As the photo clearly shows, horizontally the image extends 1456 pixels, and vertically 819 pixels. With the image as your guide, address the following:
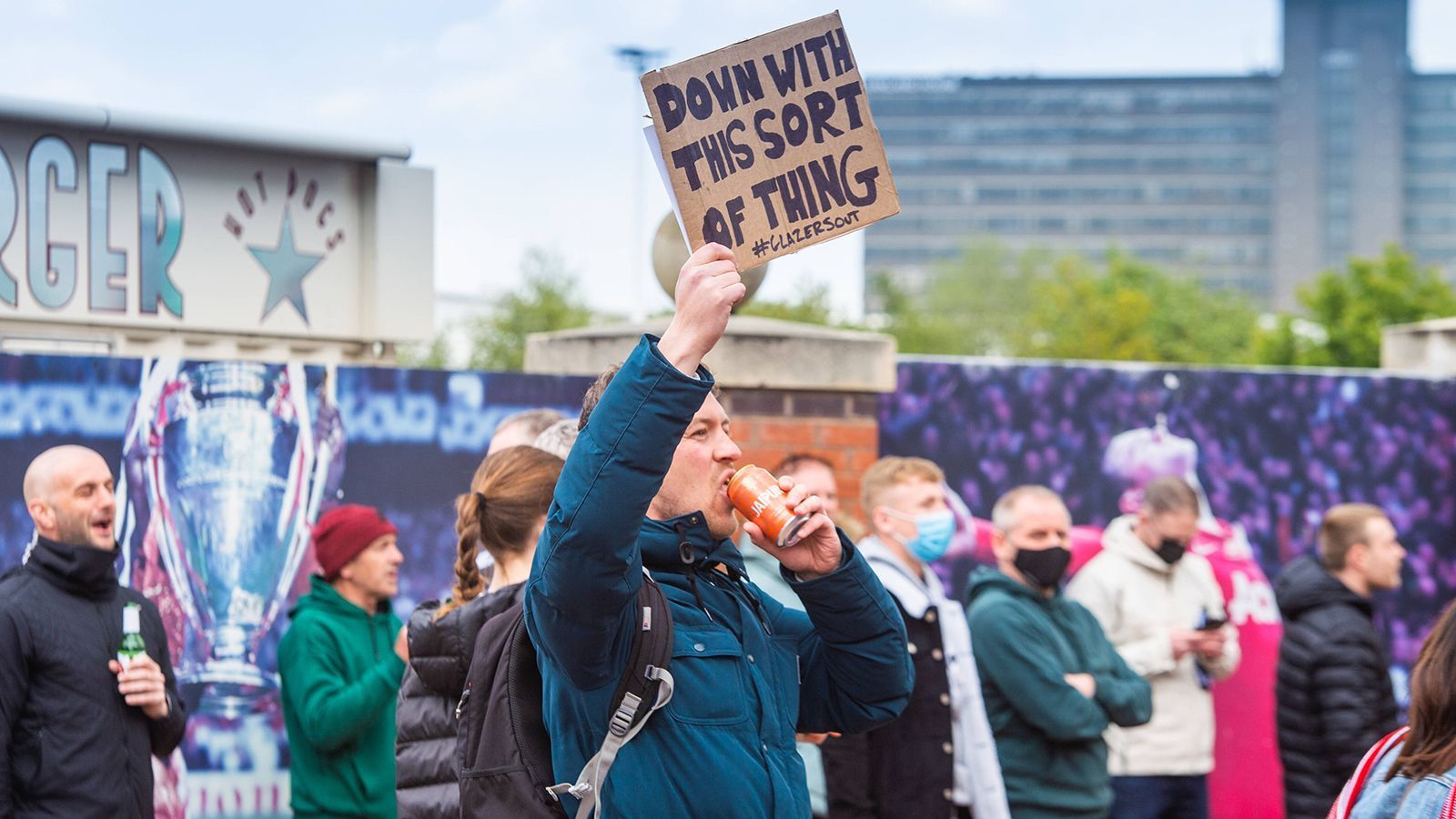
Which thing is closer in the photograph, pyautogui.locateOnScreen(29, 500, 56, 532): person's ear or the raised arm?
the raised arm

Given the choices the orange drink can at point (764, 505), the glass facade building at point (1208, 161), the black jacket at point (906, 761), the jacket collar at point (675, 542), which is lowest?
the black jacket at point (906, 761)

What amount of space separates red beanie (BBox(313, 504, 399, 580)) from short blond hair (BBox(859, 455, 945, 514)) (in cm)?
174

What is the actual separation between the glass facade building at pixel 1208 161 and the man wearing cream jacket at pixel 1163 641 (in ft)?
427

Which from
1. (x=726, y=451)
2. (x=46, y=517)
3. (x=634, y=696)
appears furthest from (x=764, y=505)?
(x=46, y=517)

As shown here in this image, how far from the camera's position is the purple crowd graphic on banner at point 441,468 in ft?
18.9

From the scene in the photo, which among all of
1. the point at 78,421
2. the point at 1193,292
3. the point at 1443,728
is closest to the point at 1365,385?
the point at 1443,728

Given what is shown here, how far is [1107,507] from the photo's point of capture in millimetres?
7832

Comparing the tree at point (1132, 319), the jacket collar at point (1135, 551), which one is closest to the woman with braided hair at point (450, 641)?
the jacket collar at point (1135, 551)

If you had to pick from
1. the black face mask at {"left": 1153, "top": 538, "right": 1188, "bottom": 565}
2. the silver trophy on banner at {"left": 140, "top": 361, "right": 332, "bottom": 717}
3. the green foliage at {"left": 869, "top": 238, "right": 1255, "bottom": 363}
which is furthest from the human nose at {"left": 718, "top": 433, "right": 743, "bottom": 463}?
the green foliage at {"left": 869, "top": 238, "right": 1255, "bottom": 363}

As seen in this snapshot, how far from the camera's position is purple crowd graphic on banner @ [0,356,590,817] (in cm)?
571

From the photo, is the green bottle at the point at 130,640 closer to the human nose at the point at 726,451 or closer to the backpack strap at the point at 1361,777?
the human nose at the point at 726,451

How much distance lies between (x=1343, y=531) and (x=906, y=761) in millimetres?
2569

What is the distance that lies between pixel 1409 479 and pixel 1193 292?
65617 mm

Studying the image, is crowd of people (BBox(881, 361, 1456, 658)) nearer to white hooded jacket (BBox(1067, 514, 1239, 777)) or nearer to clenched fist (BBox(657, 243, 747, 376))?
white hooded jacket (BBox(1067, 514, 1239, 777))
